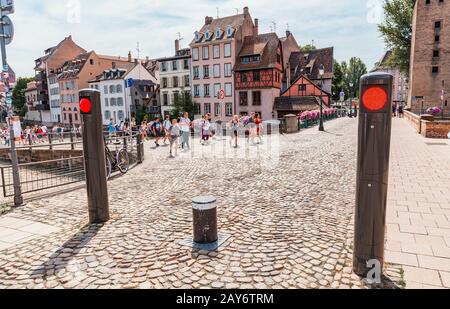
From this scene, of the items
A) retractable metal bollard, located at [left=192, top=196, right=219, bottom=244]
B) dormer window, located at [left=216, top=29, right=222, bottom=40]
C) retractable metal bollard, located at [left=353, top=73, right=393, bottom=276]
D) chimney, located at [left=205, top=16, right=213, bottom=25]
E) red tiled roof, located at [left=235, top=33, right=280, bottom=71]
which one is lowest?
retractable metal bollard, located at [left=192, top=196, right=219, bottom=244]

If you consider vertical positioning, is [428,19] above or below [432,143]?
above

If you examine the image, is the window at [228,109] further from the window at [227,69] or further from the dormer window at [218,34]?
the dormer window at [218,34]

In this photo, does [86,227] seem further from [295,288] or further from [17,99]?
[17,99]

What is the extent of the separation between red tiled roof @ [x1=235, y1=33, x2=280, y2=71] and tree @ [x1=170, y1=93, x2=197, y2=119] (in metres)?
8.37

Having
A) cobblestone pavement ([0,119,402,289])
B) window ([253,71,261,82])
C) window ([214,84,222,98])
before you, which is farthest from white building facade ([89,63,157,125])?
cobblestone pavement ([0,119,402,289])

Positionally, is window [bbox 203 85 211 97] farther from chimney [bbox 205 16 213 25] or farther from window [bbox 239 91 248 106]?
chimney [bbox 205 16 213 25]

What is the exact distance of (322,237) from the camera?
4875 mm

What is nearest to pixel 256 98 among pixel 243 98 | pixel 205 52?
pixel 243 98

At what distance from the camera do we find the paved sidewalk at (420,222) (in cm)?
379

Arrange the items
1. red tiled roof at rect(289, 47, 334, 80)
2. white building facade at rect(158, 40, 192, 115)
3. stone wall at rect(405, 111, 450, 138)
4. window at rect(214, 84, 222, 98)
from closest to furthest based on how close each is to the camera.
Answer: stone wall at rect(405, 111, 450, 138), window at rect(214, 84, 222, 98), red tiled roof at rect(289, 47, 334, 80), white building facade at rect(158, 40, 192, 115)

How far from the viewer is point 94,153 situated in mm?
5629

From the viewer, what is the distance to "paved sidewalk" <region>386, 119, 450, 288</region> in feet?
12.4
